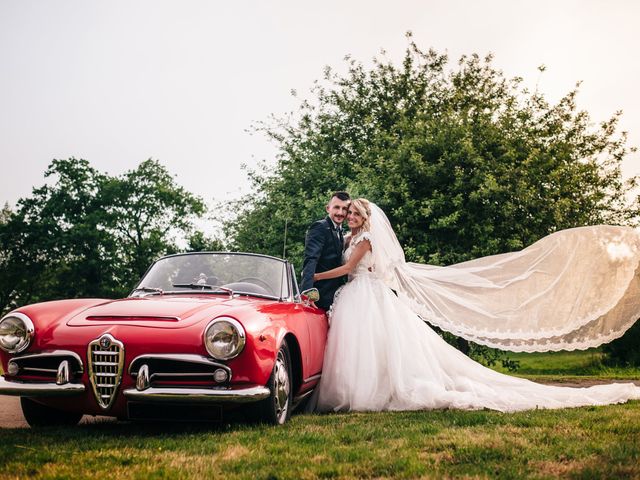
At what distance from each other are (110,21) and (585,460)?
40.7 ft

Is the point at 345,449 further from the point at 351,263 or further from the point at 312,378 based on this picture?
the point at 351,263

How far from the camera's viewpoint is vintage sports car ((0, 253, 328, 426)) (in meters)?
4.54

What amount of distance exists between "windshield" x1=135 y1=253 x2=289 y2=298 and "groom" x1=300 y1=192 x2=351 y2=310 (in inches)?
31.0

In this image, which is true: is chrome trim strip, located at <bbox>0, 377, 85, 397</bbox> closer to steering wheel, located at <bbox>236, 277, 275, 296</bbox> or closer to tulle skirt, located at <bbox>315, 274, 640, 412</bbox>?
steering wheel, located at <bbox>236, 277, 275, 296</bbox>

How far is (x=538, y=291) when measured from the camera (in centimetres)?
785

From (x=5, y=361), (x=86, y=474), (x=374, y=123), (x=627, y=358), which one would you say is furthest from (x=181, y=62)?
(x=627, y=358)

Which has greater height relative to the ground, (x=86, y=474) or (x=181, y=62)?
(x=181, y=62)

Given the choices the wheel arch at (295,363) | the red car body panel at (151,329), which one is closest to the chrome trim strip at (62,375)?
the red car body panel at (151,329)

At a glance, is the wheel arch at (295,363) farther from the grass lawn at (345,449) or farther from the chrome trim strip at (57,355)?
the chrome trim strip at (57,355)

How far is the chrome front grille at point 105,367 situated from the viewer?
4.57 m

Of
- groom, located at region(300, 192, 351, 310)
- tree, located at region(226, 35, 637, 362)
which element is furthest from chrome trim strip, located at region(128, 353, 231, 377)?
tree, located at region(226, 35, 637, 362)

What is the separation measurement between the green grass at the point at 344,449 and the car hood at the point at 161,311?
824 mm

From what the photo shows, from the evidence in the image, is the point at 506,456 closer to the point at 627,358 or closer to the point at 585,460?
the point at 585,460

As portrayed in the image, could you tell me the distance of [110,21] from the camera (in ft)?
43.0
